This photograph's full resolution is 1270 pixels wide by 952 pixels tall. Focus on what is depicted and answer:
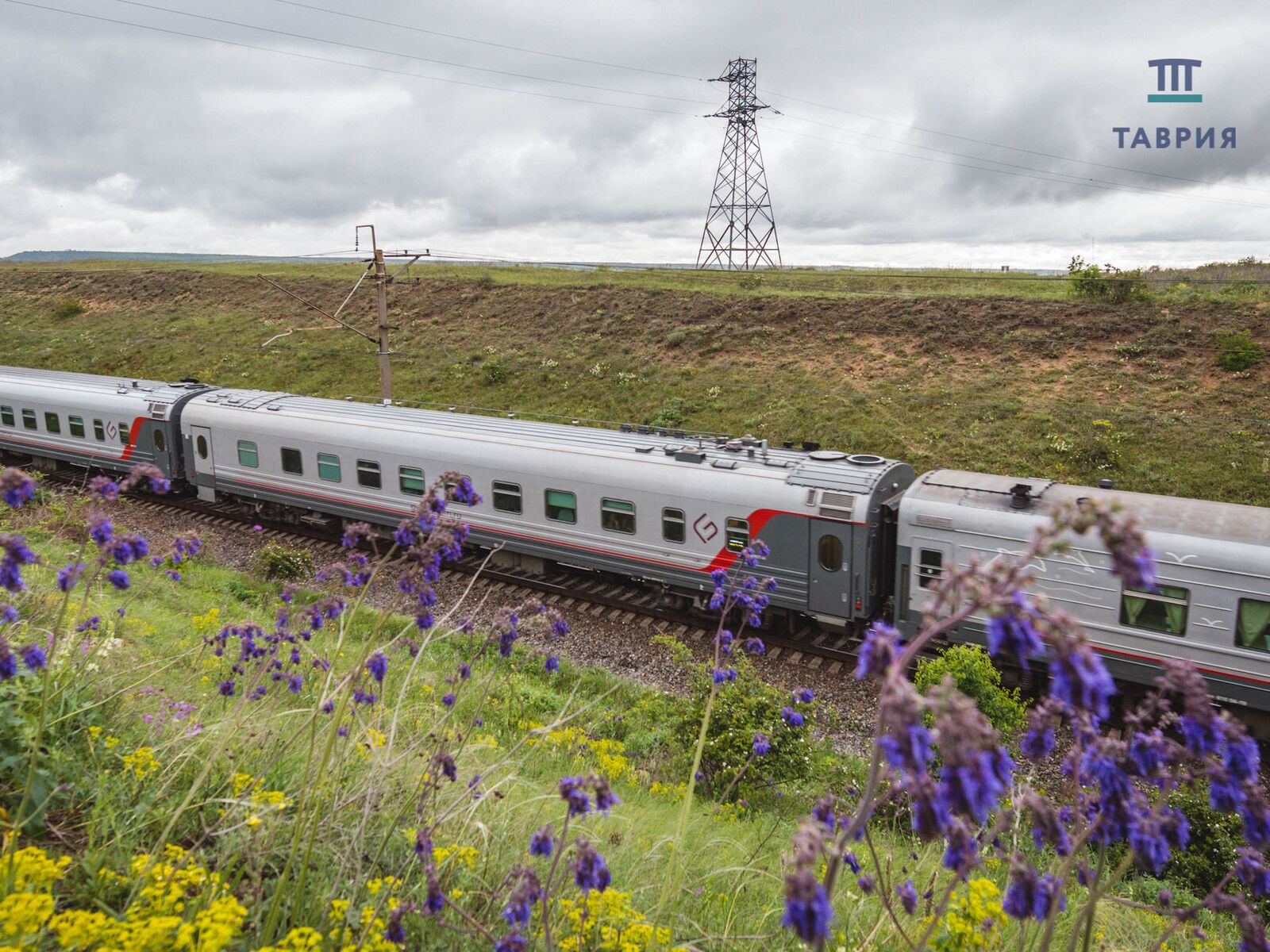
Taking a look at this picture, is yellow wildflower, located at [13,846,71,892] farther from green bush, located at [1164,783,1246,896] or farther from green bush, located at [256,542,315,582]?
green bush, located at [256,542,315,582]

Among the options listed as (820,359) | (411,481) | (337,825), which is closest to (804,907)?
(337,825)

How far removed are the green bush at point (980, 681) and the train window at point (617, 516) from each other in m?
5.61

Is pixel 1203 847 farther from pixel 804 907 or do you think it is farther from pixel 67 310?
pixel 67 310

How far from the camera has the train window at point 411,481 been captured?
16.7 metres

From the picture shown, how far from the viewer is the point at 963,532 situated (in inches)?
456

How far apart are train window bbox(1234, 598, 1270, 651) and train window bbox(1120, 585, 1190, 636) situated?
0.56 m

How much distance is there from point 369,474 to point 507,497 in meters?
3.65

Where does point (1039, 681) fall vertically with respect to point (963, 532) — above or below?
below

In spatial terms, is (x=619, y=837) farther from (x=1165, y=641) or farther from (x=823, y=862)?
(x=1165, y=641)

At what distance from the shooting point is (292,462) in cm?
1894

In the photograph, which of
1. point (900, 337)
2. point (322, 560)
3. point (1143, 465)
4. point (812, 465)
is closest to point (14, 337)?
point (322, 560)

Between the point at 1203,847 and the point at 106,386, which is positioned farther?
the point at 106,386

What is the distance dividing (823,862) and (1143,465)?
20797 millimetres

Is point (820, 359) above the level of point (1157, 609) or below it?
above
